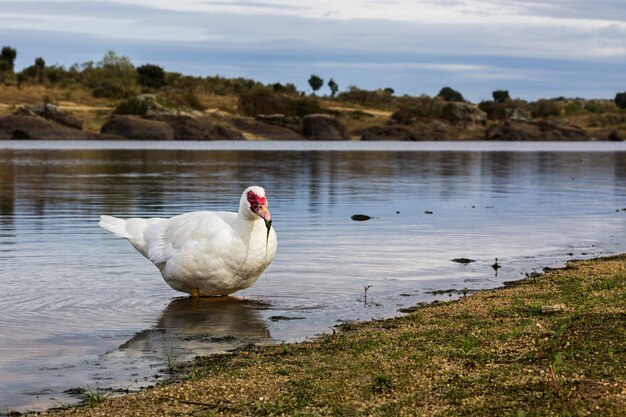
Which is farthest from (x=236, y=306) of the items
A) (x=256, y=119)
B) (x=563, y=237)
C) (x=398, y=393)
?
(x=256, y=119)

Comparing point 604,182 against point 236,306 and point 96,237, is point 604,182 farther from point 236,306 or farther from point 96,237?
point 236,306

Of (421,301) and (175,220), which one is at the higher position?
(175,220)

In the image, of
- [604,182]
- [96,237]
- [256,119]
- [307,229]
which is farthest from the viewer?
[256,119]

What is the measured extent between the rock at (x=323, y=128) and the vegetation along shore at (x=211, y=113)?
0.37 feet

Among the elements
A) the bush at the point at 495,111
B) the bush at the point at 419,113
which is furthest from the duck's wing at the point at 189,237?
the bush at the point at 495,111

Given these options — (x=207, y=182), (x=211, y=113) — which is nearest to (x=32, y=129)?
(x=211, y=113)

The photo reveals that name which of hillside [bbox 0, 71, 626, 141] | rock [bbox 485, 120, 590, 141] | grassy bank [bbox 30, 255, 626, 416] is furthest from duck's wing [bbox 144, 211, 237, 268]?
rock [bbox 485, 120, 590, 141]

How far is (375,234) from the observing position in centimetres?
2216

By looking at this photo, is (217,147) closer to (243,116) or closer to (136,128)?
(136,128)

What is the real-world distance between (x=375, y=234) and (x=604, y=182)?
22.4m

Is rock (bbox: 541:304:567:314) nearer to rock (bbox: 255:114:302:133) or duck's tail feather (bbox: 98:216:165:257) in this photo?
duck's tail feather (bbox: 98:216:165:257)

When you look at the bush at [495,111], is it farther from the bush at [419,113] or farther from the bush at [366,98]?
the bush at [366,98]

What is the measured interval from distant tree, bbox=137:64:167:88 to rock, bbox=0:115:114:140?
1663 inches

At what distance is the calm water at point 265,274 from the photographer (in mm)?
11461
